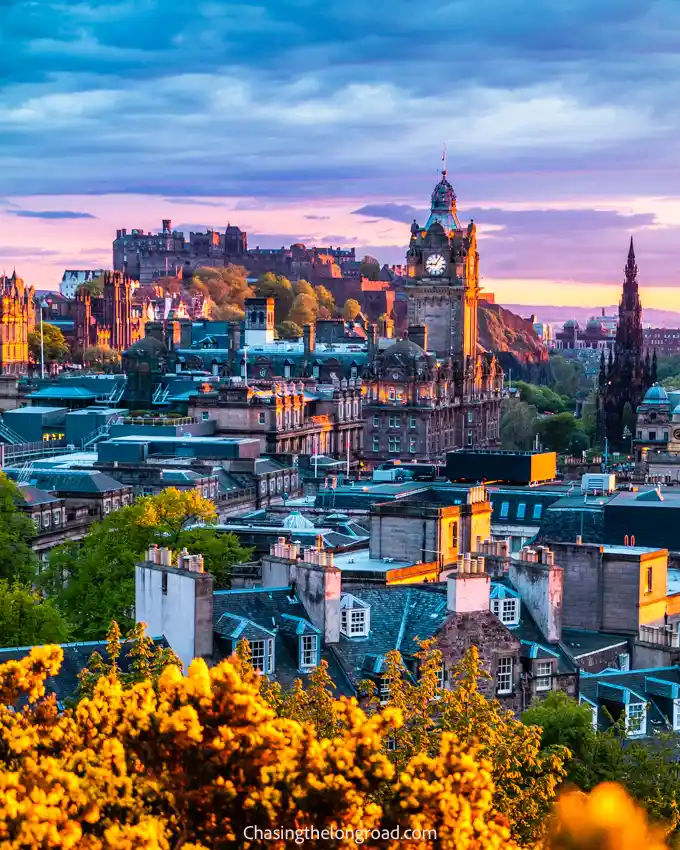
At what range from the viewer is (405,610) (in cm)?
5519

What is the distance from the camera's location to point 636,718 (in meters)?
54.2

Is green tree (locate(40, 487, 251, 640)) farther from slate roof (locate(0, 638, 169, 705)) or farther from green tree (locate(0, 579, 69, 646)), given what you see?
slate roof (locate(0, 638, 169, 705))

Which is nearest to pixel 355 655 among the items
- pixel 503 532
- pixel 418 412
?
pixel 503 532

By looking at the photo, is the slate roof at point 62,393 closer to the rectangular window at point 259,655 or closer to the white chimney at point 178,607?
the white chimney at point 178,607

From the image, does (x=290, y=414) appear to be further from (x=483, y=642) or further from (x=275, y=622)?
(x=483, y=642)

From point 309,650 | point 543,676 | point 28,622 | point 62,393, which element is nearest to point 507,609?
point 543,676

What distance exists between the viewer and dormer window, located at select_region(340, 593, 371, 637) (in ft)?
178

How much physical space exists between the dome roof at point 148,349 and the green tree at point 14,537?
3224 inches

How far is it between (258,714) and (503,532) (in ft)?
218

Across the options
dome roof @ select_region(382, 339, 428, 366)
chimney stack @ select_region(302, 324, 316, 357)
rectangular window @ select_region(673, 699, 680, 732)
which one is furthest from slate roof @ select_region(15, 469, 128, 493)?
chimney stack @ select_region(302, 324, 316, 357)

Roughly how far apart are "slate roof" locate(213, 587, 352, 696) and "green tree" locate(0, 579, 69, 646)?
9.86 m

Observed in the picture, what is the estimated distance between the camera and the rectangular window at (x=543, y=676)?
5544 centimetres

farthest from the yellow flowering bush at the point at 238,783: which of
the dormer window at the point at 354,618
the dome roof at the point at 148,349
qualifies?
the dome roof at the point at 148,349

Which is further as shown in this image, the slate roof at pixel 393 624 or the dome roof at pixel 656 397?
the dome roof at pixel 656 397
